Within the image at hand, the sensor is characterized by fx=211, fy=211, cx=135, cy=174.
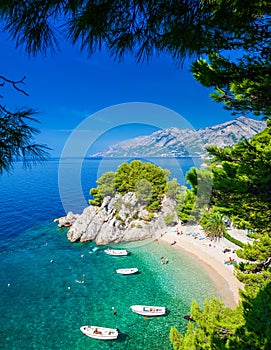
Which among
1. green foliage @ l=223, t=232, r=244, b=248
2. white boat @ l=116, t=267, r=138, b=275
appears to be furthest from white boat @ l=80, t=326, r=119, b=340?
green foliage @ l=223, t=232, r=244, b=248

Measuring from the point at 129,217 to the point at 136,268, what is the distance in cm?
936

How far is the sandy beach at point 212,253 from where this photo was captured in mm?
14242

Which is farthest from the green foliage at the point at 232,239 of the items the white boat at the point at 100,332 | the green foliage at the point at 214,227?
the white boat at the point at 100,332

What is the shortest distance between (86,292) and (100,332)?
13.5ft

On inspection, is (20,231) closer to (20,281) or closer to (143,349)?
(20,281)

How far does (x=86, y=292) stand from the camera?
14.3m

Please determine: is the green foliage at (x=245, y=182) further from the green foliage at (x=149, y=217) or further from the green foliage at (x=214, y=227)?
the green foliage at (x=149, y=217)

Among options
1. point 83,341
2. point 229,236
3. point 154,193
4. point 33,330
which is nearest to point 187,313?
point 83,341

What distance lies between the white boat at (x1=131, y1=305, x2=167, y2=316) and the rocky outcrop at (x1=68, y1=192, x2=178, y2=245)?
1072 cm

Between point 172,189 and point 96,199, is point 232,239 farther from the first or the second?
point 96,199

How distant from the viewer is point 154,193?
88.9 feet

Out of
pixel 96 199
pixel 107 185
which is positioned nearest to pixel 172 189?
pixel 107 185

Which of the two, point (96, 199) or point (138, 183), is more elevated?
point (138, 183)

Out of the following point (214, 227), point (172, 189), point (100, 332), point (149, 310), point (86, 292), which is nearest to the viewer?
point (100, 332)
